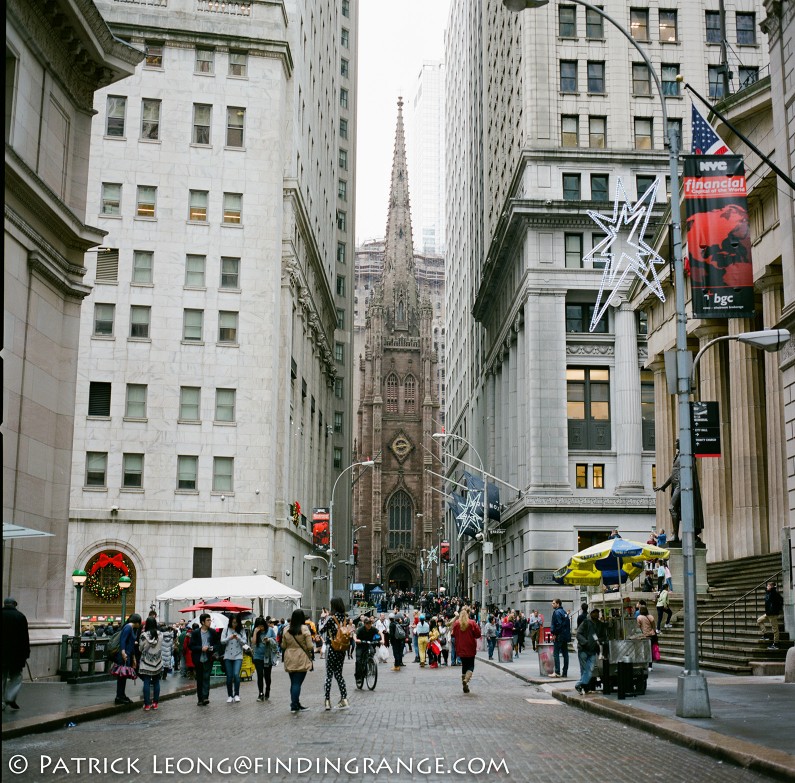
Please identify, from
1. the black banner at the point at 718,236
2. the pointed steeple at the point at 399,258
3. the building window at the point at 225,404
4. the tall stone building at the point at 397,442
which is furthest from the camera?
the pointed steeple at the point at 399,258

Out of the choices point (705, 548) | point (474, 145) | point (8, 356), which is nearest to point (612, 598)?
point (705, 548)

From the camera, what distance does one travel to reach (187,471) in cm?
4812

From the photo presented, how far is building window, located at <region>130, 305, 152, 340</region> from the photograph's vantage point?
48.7 metres

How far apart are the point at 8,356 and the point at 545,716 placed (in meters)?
14.4

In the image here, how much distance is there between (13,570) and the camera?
76.7 ft

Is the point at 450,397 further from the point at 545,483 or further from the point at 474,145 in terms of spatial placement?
the point at 545,483

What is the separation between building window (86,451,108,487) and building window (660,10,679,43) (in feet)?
123

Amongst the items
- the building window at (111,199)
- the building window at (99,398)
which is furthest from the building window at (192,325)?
the building window at (111,199)

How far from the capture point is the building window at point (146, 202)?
4988cm

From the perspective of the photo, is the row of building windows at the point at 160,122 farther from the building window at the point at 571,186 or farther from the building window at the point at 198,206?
the building window at the point at 571,186

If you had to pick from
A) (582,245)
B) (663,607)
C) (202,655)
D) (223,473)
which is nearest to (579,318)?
(582,245)

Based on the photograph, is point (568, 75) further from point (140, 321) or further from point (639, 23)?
point (140, 321)

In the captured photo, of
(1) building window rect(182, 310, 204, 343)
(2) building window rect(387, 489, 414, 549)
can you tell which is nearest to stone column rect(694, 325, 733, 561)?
(1) building window rect(182, 310, 204, 343)

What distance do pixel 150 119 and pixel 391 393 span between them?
380 ft
